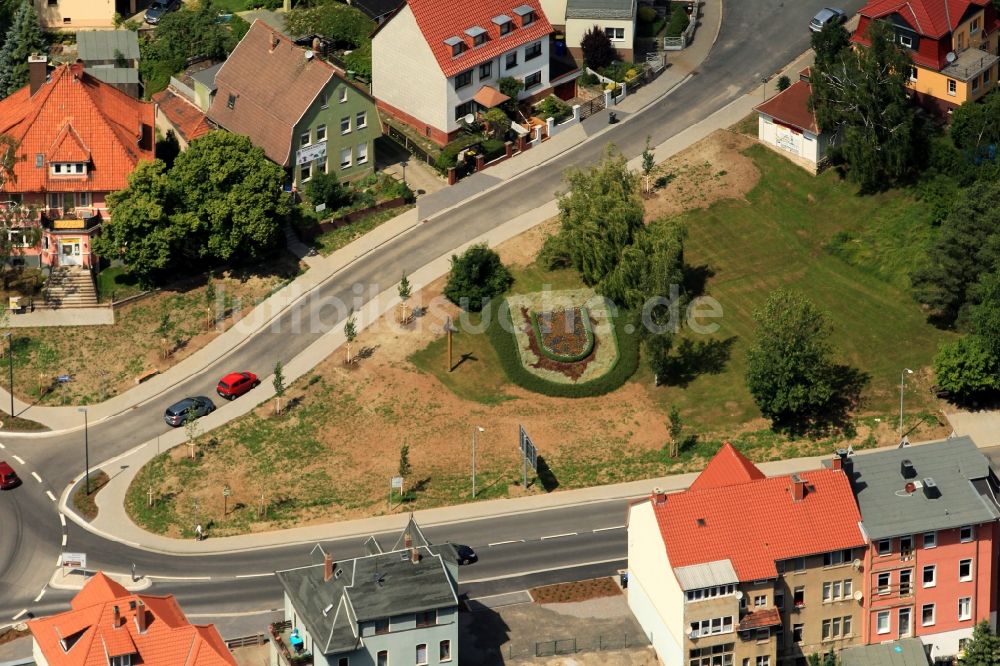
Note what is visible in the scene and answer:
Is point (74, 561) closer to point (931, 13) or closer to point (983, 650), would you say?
point (983, 650)

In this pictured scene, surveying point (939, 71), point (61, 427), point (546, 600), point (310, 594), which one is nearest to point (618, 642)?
point (546, 600)

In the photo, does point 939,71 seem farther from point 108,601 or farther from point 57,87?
point 108,601

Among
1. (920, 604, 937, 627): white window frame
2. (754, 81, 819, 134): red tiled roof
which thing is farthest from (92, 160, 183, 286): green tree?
(920, 604, 937, 627): white window frame

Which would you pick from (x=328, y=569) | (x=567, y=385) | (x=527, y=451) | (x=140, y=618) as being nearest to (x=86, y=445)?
(x=140, y=618)

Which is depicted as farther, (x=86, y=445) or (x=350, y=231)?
(x=350, y=231)

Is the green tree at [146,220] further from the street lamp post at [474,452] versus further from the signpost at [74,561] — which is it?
the signpost at [74,561]

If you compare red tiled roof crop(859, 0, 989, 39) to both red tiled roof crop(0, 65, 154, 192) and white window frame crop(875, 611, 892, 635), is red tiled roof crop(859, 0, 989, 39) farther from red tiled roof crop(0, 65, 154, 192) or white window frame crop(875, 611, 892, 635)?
red tiled roof crop(0, 65, 154, 192)
